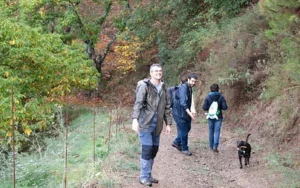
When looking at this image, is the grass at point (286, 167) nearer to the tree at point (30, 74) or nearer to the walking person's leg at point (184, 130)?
the walking person's leg at point (184, 130)

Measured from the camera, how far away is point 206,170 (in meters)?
9.22

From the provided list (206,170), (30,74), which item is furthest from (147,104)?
(30,74)

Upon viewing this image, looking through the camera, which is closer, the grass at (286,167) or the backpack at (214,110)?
the grass at (286,167)

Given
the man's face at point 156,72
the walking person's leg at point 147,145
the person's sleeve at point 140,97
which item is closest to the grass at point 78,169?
the walking person's leg at point 147,145

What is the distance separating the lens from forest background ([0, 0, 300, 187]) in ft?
31.0

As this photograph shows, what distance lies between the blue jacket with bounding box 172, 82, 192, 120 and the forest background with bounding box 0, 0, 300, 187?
4.42 feet

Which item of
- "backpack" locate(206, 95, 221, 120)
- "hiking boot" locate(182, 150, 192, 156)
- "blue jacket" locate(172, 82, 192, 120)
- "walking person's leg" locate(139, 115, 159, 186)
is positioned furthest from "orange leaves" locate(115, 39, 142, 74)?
"walking person's leg" locate(139, 115, 159, 186)

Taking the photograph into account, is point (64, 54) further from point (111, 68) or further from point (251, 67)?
point (111, 68)

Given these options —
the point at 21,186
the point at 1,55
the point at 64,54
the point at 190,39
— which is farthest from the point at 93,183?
the point at 190,39

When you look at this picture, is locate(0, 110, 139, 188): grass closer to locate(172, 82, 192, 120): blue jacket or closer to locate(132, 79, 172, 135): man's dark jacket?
locate(132, 79, 172, 135): man's dark jacket

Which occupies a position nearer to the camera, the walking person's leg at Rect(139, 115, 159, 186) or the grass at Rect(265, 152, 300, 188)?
the walking person's leg at Rect(139, 115, 159, 186)

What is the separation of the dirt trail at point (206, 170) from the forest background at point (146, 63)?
71 centimetres

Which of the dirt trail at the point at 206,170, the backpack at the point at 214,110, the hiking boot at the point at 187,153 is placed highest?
the backpack at the point at 214,110

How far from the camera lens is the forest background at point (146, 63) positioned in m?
9.44
